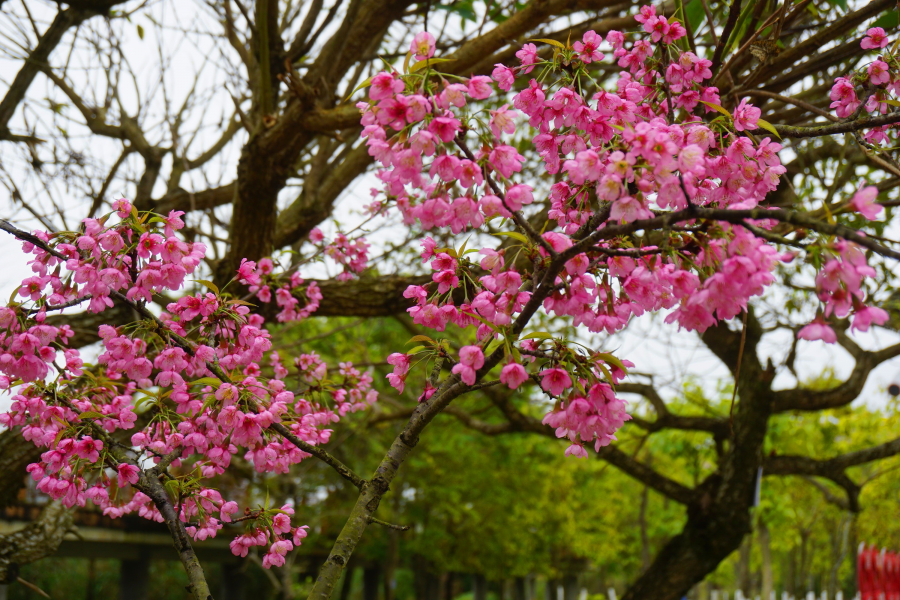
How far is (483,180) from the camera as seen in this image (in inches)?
49.1

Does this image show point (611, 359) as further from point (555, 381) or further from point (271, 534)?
point (271, 534)

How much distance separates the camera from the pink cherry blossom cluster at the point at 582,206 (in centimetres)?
118

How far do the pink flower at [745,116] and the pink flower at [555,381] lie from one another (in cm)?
87

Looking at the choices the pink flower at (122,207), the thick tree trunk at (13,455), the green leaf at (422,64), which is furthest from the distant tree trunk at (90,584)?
the green leaf at (422,64)

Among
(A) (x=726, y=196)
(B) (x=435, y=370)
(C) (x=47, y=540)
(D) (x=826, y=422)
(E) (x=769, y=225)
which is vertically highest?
(D) (x=826, y=422)

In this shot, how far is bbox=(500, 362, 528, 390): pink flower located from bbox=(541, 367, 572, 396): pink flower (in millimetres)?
97

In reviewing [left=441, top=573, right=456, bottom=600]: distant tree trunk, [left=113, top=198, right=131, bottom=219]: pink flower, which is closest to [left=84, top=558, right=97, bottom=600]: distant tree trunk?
[left=441, top=573, right=456, bottom=600]: distant tree trunk

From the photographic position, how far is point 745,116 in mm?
1690

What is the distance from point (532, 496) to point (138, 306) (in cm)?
1540

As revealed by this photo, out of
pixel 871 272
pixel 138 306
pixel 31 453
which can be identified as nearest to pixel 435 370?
pixel 138 306

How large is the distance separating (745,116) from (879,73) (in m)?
0.62

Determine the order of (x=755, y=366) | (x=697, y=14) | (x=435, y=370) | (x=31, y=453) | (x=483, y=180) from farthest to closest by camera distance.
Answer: (x=755, y=366) → (x=31, y=453) → (x=697, y=14) → (x=435, y=370) → (x=483, y=180)

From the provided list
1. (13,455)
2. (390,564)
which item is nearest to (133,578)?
→ (390,564)

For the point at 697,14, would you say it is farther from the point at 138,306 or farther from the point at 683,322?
the point at 138,306
